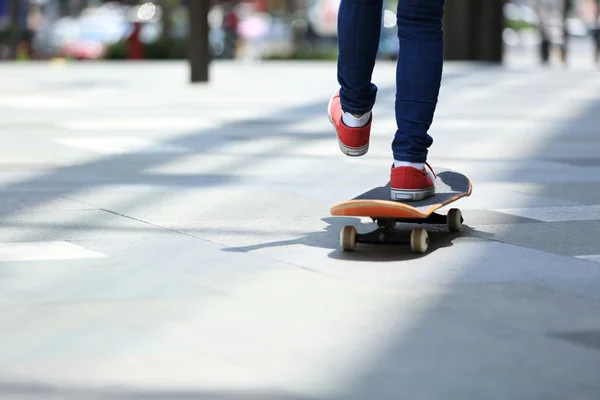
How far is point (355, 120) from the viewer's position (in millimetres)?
5207

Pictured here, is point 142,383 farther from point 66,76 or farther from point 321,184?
point 66,76

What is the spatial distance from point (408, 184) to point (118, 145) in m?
4.26

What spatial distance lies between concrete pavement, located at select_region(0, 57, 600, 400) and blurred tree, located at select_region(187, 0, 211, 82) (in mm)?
8201

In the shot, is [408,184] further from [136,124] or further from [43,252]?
[136,124]

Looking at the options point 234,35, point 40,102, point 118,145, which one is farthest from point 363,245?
point 234,35

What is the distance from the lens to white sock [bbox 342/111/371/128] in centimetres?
520

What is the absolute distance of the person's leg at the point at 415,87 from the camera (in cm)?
464

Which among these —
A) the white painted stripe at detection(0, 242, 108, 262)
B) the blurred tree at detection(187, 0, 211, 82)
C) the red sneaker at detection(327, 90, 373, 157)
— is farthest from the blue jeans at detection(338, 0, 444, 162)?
the blurred tree at detection(187, 0, 211, 82)

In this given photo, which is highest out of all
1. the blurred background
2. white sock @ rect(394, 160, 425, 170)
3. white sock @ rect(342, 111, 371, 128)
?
white sock @ rect(342, 111, 371, 128)

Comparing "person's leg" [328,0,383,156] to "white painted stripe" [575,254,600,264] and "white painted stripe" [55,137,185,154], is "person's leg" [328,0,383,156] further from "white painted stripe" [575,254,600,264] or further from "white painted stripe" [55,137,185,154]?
"white painted stripe" [55,137,185,154]

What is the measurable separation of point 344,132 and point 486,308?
1757mm

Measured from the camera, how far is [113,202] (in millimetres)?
A: 5816

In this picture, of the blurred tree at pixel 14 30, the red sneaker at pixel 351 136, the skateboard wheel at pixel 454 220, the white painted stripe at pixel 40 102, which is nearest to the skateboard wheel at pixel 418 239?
the skateboard wheel at pixel 454 220

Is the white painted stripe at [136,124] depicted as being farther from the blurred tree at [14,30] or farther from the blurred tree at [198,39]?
the blurred tree at [14,30]
